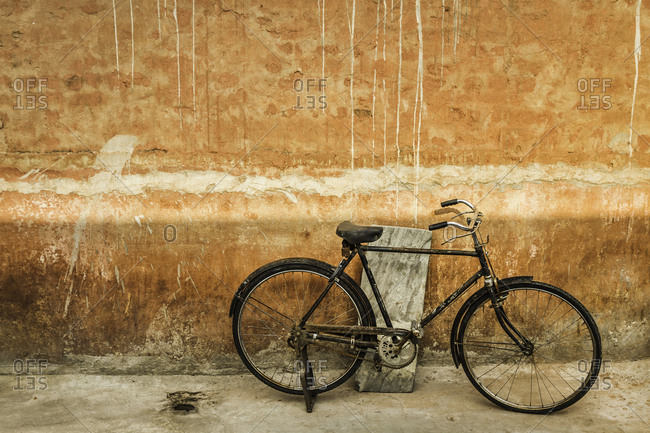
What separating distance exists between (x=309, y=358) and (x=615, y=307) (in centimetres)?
240

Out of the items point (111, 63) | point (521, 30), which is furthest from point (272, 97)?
point (521, 30)

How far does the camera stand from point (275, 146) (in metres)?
3.88

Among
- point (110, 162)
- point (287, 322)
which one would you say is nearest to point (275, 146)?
point (110, 162)

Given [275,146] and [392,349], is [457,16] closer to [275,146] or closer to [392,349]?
[275,146]

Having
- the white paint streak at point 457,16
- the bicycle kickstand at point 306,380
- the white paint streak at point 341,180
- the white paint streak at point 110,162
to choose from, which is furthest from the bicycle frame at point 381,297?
the white paint streak at point 110,162

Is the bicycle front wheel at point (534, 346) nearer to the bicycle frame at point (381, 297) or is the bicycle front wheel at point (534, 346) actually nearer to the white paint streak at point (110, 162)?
the bicycle frame at point (381, 297)

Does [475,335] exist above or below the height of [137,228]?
below

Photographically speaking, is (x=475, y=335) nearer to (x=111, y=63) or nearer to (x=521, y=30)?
(x=521, y=30)

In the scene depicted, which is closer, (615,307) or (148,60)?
(148,60)

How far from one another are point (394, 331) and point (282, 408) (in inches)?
36.1

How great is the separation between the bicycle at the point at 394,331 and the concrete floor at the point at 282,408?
0.12 metres

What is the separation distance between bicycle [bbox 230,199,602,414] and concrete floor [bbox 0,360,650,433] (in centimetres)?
12

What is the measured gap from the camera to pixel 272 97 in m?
3.85

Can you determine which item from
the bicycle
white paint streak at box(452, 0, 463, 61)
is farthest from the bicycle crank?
white paint streak at box(452, 0, 463, 61)
